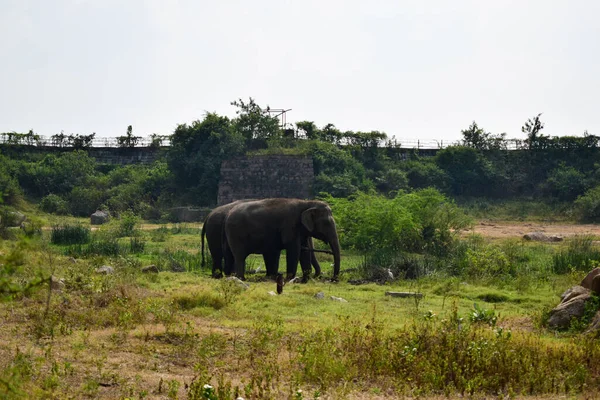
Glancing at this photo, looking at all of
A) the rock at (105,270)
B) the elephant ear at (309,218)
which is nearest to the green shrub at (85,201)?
the elephant ear at (309,218)

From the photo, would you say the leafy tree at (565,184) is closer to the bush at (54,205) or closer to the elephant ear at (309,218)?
the bush at (54,205)

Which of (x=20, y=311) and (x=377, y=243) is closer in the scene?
(x=20, y=311)

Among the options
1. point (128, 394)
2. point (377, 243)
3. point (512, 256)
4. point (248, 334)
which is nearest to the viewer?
point (128, 394)

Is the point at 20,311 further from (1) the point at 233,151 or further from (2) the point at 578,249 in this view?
(1) the point at 233,151

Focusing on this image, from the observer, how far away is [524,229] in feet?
111

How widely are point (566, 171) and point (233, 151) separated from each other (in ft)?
63.7

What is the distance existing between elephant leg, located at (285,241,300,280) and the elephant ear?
476 millimetres

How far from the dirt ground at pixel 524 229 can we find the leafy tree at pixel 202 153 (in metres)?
13.8

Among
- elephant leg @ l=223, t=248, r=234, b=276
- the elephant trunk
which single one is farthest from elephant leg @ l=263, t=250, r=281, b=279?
the elephant trunk

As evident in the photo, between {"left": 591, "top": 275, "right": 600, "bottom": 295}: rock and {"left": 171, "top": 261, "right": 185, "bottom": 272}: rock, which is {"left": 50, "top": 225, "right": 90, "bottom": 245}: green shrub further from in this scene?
{"left": 591, "top": 275, "right": 600, "bottom": 295}: rock

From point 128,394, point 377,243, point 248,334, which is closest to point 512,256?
point 377,243

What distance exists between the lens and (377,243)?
20750mm

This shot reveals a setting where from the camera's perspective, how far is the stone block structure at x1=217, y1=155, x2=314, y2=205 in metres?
38.7

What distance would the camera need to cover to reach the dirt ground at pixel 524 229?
31047mm
